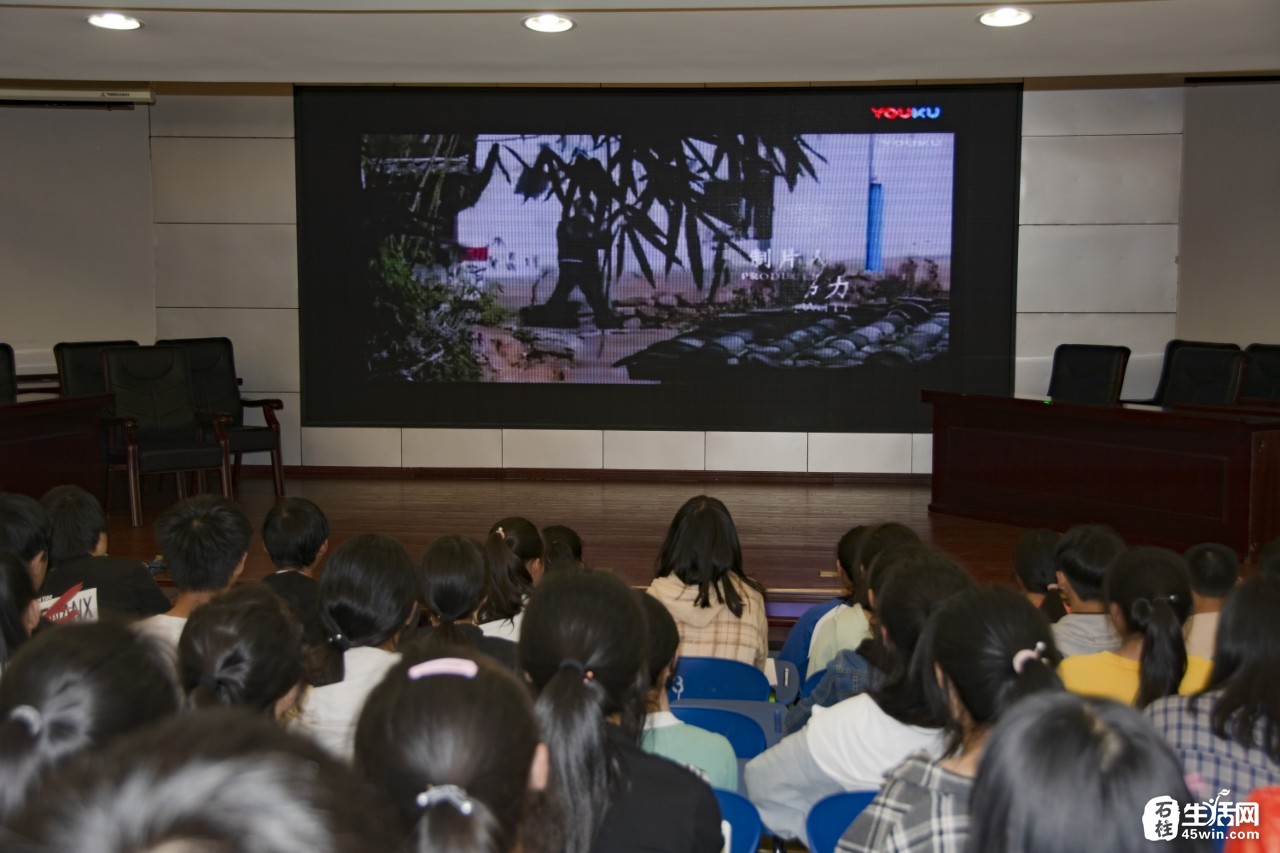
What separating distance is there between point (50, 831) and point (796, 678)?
2596 mm

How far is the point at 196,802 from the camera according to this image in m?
0.63

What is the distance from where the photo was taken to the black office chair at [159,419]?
6605 millimetres

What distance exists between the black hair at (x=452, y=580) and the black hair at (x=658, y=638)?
0.60 m

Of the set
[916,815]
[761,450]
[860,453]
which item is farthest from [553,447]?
[916,815]

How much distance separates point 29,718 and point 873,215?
7.41 meters

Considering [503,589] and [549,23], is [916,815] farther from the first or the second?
[549,23]

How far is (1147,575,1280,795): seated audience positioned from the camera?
1.86m

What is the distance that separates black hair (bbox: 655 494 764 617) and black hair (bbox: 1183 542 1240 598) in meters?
1.17

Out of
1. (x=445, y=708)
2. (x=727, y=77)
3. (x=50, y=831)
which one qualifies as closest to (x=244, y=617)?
(x=445, y=708)

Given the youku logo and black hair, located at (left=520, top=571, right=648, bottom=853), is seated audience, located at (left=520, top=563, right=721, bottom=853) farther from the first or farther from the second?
the youku logo

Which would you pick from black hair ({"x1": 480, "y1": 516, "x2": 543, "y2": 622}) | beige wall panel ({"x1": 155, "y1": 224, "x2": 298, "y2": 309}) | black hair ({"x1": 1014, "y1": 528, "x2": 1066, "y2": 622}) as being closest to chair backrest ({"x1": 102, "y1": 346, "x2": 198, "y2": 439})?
beige wall panel ({"x1": 155, "y1": 224, "x2": 298, "y2": 309})

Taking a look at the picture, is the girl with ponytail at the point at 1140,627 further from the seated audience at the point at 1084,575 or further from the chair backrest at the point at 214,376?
the chair backrest at the point at 214,376

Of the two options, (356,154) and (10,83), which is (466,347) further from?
(10,83)

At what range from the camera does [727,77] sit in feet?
21.4
